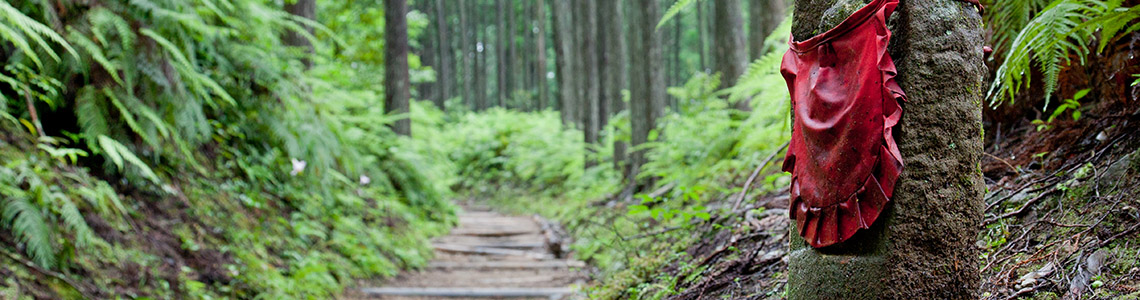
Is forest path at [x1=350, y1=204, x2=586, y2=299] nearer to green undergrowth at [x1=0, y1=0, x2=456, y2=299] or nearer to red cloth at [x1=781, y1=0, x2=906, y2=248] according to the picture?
green undergrowth at [x1=0, y1=0, x2=456, y2=299]

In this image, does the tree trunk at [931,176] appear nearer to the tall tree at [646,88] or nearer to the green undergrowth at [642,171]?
the green undergrowth at [642,171]

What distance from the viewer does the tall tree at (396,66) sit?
10.3m

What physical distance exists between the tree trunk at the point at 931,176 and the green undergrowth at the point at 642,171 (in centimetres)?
131

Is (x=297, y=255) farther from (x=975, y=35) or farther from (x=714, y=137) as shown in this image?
(x=975, y=35)

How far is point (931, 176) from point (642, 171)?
25.1 ft

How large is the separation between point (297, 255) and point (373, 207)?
2.34m

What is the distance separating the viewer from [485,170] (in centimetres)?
1825

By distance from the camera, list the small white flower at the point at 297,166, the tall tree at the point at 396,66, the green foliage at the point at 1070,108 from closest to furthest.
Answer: the green foliage at the point at 1070,108, the small white flower at the point at 297,166, the tall tree at the point at 396,66

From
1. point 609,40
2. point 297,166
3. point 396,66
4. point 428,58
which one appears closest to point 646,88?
point 609,40

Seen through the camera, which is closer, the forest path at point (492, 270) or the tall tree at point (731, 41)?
the forest path at point (492, 270)

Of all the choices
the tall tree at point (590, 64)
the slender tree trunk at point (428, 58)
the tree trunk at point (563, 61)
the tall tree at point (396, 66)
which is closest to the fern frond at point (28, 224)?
the tall tree at point (396, 66)

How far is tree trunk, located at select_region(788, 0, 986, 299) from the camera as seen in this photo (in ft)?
5.77

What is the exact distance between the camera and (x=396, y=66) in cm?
1027

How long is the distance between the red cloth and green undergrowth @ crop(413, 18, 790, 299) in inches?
49.5
